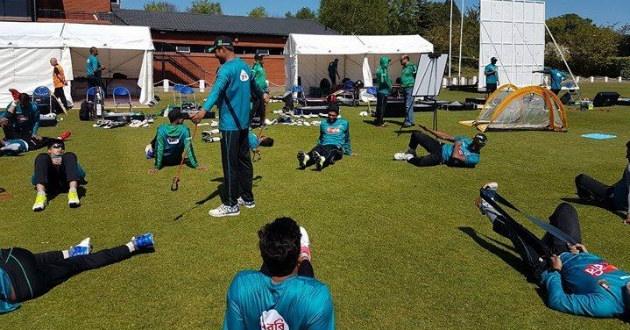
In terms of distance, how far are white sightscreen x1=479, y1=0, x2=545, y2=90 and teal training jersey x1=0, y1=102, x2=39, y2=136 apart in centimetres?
1923

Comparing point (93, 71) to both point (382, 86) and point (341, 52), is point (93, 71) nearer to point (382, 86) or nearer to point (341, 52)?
point (382, 86)

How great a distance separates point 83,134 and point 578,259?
1279 cm

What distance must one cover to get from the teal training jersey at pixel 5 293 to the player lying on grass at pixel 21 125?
301 inches

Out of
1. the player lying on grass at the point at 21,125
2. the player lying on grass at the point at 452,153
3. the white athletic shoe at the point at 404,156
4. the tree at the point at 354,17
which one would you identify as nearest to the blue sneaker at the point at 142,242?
the player lying on grass at the point at 452,153

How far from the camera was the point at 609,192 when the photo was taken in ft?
22.7

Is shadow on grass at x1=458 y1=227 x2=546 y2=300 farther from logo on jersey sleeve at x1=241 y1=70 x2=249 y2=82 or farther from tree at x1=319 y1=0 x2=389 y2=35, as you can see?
tree at x1=319 y1=0 x2=389 y2=35

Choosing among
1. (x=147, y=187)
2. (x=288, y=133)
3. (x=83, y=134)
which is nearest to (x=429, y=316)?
(x=147, y=187)

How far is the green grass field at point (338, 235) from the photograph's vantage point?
411 cm

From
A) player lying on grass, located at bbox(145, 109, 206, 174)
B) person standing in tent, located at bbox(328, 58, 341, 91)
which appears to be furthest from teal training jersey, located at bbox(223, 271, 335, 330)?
person standing in tent, located at bbox(328, 58, 341, 91)

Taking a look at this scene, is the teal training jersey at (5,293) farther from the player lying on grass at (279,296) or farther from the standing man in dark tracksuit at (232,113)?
the standing man in dark tracksuit at (232,113)

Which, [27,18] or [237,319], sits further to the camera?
[27,18]

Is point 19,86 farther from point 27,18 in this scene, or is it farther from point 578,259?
point 578,259

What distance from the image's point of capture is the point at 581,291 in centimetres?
414

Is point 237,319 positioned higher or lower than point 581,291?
higher
